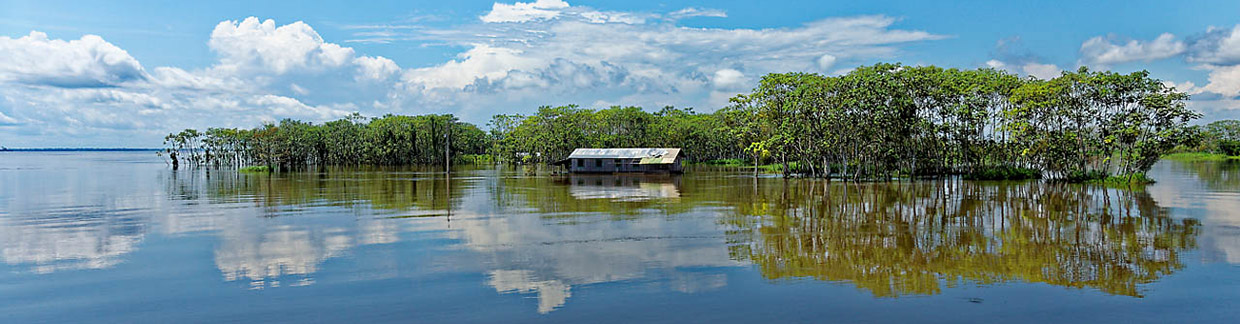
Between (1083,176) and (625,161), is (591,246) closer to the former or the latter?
(1083,176)

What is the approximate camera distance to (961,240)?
64.6ft

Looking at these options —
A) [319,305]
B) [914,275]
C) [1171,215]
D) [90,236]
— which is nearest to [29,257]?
[90,236]

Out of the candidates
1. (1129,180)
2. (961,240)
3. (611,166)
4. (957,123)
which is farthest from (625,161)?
(961,240)

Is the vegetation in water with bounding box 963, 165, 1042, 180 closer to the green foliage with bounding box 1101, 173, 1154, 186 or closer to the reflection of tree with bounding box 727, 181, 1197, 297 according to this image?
the green foliage with bounding box 1101, 173, 1154, 186

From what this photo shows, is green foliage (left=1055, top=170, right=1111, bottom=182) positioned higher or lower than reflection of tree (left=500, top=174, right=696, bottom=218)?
higher

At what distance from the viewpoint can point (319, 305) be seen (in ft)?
41.1

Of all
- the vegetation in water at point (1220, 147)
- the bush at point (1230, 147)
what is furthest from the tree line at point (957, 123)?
the bush at point (1230, 147)

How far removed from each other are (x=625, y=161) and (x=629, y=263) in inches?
2171

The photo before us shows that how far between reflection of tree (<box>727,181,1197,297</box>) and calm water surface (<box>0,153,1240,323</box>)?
105mm

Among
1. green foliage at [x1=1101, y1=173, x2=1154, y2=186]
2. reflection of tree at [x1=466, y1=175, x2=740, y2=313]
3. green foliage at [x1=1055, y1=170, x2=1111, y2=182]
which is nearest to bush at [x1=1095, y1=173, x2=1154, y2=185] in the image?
green foliage at [x1=1101, y1=173, x2=1154, y2=186]

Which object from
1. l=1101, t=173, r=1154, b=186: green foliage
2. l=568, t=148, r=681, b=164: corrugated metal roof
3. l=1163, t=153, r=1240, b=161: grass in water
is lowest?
l=1101, t=173, r=1154, b=186: green foliage

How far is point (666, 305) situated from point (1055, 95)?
4245 centimetres

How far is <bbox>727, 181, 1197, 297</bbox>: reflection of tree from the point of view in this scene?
48.8 feet

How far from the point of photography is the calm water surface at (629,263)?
39.9 feet
